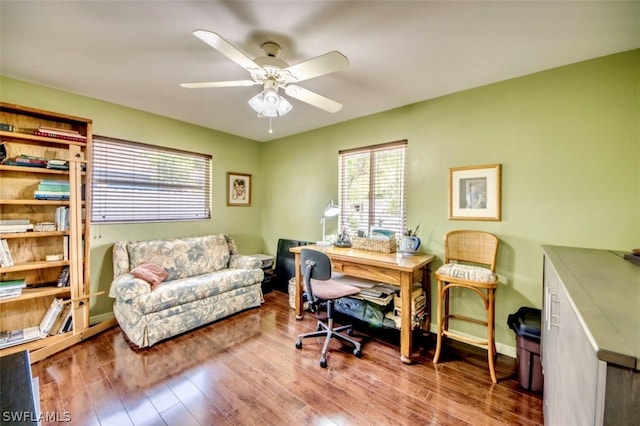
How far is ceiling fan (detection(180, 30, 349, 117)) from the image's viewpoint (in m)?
1.45

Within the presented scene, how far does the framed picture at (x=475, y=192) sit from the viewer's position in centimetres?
229

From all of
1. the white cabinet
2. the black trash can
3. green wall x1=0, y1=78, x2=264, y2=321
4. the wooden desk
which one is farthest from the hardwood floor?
green wall x1=0, y1=78, x2=264, y2=321

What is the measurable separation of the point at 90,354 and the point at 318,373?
1.99 m

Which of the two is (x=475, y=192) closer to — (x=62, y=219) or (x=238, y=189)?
(x=238, y=189)

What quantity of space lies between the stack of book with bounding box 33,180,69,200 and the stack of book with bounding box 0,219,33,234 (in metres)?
0.23

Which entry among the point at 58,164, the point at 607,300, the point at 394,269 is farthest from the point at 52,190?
the point at 607,300

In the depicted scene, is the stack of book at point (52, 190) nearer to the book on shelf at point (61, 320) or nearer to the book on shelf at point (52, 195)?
the book on shelf at point (52, 195)

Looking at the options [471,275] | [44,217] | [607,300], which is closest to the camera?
[607,300]

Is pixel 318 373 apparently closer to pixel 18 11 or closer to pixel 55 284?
pixel 55 284

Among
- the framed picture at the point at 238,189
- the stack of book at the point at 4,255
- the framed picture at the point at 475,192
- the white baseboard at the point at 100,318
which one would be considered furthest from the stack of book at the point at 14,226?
the framed picture at the point at 475,192

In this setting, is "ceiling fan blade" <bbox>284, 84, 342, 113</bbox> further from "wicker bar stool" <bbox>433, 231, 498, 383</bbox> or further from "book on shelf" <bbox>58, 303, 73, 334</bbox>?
"book on shelf" <bbox>58, 303, 73, 334</bbox>

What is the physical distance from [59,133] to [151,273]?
1550mm

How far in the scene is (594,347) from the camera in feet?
1.84

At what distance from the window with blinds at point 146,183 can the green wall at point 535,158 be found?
2.58m
